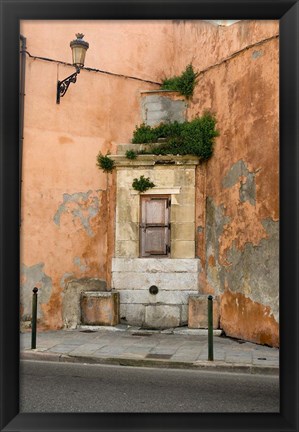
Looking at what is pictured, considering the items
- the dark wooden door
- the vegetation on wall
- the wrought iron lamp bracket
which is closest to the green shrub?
the vegetation on wall

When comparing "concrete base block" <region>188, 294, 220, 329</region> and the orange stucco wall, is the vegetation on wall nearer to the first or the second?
the orange stucco wall

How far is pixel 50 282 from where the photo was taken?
31.0 ft

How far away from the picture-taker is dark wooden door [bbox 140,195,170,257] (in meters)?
10.1

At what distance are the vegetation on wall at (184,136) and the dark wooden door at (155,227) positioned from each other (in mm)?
1038

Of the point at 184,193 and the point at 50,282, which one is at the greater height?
the point at 184,193

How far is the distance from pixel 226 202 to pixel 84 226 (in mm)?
2905

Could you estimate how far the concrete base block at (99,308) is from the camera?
31.4 ft

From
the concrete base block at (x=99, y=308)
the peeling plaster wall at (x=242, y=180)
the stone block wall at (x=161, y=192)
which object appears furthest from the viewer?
the stone block wall at (x=161, y=192)

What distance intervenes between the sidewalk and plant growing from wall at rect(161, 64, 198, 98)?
4.95m

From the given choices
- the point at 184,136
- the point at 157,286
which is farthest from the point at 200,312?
the point at 184,136

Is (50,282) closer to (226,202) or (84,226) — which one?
(84,226)

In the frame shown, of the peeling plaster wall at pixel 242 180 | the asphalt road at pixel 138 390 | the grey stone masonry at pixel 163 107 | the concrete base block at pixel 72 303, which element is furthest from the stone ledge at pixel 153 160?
the asphalt road at pixel 138 390

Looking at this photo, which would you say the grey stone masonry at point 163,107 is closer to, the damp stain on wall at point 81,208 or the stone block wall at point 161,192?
the stone block wall at point 161,192
